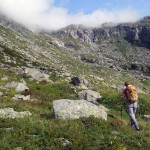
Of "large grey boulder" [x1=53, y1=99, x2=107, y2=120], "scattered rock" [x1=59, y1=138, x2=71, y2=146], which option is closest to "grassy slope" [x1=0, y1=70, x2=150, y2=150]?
"scattered rock" [x1=59, y1=138, x2=71, y2=146]

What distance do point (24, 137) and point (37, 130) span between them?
1294 mm

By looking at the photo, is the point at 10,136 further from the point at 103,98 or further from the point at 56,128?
the point at 103,98

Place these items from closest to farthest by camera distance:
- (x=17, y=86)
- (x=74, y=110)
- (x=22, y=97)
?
(x=74, y=110) < (x=22, y=97) < (x=17, y=86)

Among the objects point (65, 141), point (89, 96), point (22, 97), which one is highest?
point (65, 141)

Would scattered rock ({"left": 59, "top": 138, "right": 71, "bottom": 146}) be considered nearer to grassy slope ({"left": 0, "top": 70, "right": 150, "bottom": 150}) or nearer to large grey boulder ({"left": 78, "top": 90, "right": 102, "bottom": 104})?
grassy slope ({"left": 0, "top": 70, "right": 150, "bottom": 150})

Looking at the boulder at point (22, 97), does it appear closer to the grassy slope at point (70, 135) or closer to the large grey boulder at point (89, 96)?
the large grey boulder at point (89, 96)

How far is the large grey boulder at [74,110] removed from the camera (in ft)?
68.8

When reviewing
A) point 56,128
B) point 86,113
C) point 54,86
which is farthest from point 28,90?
point 56,128

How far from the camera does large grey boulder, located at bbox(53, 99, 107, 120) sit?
826 inches

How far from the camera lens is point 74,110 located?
2155 cm

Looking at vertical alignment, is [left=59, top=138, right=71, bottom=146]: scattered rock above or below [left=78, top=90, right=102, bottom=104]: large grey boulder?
above

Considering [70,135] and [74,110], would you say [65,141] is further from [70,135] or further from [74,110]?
[74,110]

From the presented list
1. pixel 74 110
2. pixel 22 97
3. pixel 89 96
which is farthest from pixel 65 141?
pixel 89 96

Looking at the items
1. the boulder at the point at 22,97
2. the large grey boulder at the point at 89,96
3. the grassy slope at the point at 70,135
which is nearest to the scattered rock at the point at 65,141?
the grassy slope at the point at 70,135
